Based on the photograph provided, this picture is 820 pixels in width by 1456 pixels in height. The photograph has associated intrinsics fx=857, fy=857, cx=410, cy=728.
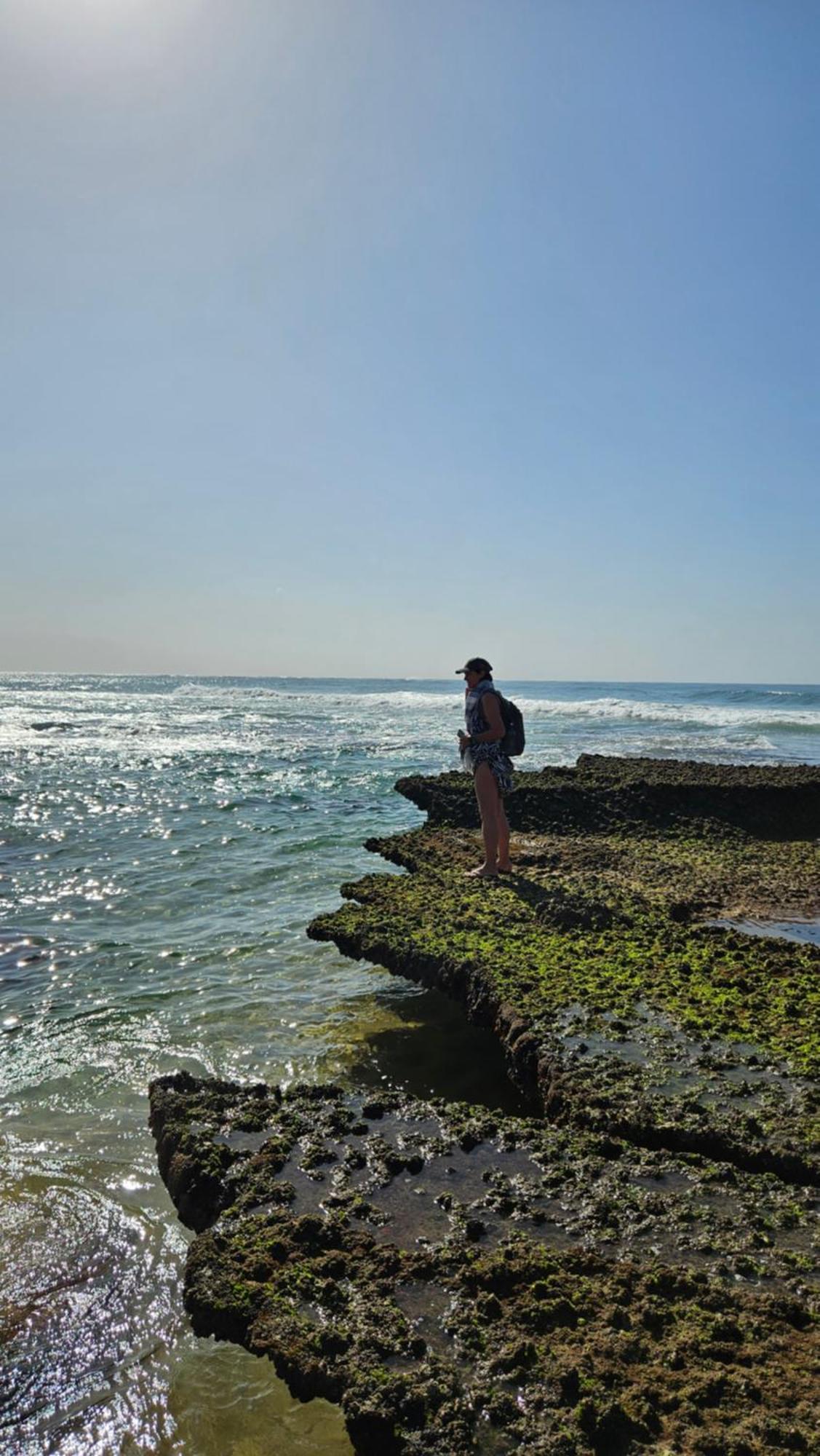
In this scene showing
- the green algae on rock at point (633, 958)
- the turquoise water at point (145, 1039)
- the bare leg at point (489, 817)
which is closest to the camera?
the turquoise water at point (145, 1039)

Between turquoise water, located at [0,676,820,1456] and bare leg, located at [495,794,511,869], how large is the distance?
1.51 metres

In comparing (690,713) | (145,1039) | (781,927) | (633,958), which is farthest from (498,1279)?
(690,713)

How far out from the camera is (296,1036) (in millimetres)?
5906

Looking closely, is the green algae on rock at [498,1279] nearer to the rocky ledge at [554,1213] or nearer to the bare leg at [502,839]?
the rocky ledge at [554,1213]

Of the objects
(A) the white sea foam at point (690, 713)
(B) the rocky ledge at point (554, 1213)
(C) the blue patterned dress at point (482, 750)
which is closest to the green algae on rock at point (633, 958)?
(B) the rocky ledge at point (554, 1213)

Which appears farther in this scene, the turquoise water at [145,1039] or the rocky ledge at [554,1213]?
the turquoise water at [145,1039]

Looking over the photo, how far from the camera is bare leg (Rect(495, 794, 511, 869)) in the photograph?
7789mm

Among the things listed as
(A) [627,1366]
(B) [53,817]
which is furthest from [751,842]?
(B) [53,817]

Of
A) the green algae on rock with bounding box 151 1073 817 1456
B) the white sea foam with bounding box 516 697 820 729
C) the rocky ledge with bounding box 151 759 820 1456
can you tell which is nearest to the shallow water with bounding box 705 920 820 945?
the rocky ledge with bounding box 151 759 820 1456

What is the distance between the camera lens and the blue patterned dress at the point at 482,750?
8.09 m

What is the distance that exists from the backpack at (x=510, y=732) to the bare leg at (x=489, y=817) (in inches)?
11.3

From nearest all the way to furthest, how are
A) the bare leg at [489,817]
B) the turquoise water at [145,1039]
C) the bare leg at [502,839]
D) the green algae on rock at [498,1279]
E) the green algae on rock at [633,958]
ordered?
the green algae on rock at [498,1279] < the turquoise water at [145,1039] < the green algae on rock at [633,958] < the bare leg at [489,817] < the bare leg at [502,839]

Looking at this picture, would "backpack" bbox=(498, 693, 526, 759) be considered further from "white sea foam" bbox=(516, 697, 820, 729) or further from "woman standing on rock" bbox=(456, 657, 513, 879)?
"white sea foam" bbox=(516, 697, 820, 729)

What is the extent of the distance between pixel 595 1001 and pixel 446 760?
1812 cm
